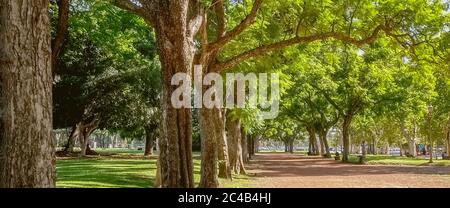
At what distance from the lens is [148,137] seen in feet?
169

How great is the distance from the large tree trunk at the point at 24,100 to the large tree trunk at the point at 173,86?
2462mm

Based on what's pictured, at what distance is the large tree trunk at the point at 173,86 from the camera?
30.6ft

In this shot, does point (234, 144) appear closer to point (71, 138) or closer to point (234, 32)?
point (234, 32)

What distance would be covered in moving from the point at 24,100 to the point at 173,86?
2.87 m

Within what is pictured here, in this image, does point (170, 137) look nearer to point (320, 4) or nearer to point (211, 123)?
point (211, 123)

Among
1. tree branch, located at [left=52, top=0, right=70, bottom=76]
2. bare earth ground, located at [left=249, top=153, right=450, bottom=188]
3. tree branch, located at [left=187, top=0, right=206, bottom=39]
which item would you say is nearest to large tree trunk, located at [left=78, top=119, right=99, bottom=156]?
bare earth ground, located at [left=249, top=153, right=450, bottom=188]

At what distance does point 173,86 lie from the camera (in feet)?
30.5

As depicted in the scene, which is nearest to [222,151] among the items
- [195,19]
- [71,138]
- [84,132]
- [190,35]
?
[195,19]

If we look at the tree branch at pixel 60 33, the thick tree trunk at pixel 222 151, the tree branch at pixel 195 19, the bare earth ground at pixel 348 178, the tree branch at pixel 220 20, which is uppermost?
the tree branch at pixel 220 20

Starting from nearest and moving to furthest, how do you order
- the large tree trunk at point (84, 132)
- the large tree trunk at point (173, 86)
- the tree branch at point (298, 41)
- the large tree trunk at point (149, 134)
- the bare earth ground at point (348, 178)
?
the large tree trunk at point (173, 86), the tree branch at point (298, 41), the bare earth ground at point (348, 178), the large tree trunk at point (84, 132), the large tree trunk at point (149, 134)

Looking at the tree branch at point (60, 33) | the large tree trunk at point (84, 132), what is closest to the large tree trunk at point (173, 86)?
the tree branch at point (60, 33)

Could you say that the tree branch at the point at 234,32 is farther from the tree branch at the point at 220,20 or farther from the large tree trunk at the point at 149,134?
the large tree trunk at the point at 149,134
